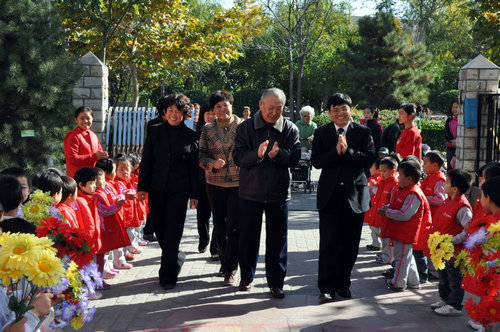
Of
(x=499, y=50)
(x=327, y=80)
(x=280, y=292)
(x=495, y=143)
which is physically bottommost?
(x=280, y=292)

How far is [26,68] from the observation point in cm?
1034

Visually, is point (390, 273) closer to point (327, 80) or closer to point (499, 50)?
point (499, 50)

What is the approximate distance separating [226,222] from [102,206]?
139 cm

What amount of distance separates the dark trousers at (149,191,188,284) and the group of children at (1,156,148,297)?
0.29 metres

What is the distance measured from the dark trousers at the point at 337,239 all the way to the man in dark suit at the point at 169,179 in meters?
1.54

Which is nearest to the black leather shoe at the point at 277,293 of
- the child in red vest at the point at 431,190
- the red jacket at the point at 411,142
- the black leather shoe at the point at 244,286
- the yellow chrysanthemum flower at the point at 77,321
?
the black leather shoe at the point at 244,286

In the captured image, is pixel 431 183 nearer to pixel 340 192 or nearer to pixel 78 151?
pixel 340 192

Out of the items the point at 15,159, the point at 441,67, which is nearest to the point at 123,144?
the point at 15,159

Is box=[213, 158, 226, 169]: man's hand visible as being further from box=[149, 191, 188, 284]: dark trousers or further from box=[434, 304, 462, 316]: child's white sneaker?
box=[434, 304, 462, 316]: child's white sneaker

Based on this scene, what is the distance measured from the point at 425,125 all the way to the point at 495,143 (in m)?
18.0

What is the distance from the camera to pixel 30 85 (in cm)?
1039

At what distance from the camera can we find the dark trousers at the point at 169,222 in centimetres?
644

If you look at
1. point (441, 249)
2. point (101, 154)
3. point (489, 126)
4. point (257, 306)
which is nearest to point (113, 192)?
point (101, 154)

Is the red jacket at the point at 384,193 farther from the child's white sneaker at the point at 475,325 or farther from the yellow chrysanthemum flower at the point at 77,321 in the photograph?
the yellow chrysanthemum flower at the point at 77,321
